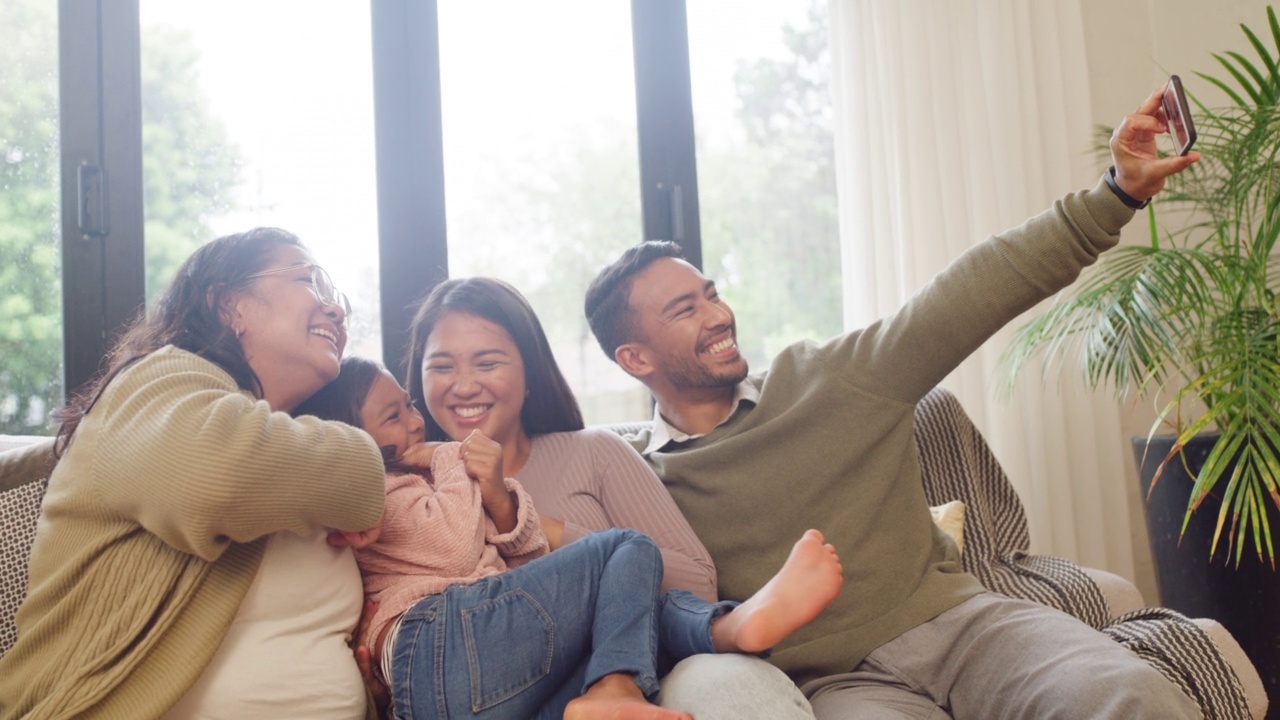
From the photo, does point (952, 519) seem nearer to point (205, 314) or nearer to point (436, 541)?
point (436, 541)

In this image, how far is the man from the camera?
1.45 metres

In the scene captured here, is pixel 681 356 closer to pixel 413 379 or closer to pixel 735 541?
pixel 735 541

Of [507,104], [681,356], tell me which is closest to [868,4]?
[507,104]

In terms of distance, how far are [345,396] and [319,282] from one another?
184 millimetres

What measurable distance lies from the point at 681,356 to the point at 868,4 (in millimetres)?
1659

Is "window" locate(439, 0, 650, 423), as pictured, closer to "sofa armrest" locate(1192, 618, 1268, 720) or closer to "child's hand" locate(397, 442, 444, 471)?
"child's hand" locate(397, 442, 444, 471)

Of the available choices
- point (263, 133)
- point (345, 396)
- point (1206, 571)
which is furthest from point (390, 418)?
point (1206, 571)

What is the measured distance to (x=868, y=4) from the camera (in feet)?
9.83

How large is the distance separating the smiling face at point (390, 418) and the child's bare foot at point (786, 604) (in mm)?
597

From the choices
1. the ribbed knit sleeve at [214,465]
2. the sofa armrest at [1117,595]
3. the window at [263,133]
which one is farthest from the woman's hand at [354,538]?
the sofa armrest at [1117,595]

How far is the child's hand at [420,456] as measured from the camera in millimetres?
1535

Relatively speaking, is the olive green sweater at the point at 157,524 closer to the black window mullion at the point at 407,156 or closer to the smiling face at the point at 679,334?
the smiling face at the point at 679,334

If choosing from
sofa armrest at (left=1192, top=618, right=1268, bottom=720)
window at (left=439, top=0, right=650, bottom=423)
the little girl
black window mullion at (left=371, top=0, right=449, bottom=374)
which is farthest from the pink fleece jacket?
window at (left=439, top=0, right=650, bottom=423)

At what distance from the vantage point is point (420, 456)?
154cm
